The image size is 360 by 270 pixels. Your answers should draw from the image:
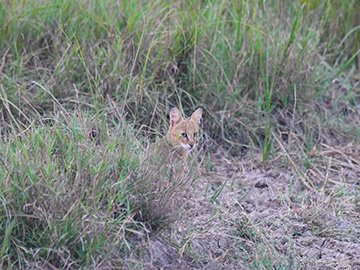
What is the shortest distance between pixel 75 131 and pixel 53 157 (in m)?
0.28

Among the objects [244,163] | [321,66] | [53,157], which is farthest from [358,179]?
[53,157]

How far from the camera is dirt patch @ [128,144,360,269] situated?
15.0ft

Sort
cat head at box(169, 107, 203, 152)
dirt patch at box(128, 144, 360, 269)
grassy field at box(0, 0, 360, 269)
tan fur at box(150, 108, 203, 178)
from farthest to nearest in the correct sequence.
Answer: cat head at box(169, 107, 203, 152) → tan fur at box(150, 108, 203, 178) → dirt patch at box(128, 144, 360, 269) → grassy field at box(0, 0, 360, 269)

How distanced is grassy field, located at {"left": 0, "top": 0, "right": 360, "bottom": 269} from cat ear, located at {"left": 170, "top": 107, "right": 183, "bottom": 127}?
0.58 ft

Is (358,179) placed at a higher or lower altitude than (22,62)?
lower

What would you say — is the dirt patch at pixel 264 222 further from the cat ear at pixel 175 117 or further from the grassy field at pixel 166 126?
the cat ear at pixel 175 117

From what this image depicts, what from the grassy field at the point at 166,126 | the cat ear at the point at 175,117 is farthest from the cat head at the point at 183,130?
the grassy field at the point at 166,126

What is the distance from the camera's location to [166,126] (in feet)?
20.1

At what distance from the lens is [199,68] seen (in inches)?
258

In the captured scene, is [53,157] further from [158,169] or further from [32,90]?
[32,90]

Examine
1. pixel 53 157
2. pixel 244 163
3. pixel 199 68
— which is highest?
pixel 53 157

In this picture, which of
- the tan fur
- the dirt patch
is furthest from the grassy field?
the tan fur

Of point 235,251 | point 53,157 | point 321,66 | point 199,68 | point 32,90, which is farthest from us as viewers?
point 321,66

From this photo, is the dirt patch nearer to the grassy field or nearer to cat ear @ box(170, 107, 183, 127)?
the grassy field
